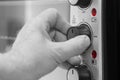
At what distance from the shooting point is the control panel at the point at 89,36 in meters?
0.67

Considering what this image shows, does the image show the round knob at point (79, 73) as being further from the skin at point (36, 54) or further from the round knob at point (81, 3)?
the round knob at point (81, 3)

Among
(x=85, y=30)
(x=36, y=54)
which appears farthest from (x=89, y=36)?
(x=36, y=54)

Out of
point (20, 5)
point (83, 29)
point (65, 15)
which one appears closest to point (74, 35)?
point (83, 29)

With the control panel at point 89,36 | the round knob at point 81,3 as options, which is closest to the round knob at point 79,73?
the control panel at point 89,36

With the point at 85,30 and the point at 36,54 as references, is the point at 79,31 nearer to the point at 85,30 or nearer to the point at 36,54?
the point at 85,30

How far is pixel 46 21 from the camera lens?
0.69 meters

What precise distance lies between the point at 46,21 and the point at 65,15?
203 mm

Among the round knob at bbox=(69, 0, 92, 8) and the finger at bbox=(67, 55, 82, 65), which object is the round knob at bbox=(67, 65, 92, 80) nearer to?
the finger at bbox=(67, 55, 82, 65)

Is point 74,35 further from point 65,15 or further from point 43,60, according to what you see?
point 65,15

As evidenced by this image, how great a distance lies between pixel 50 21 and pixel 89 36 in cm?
10

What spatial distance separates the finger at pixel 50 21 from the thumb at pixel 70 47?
0.07 m

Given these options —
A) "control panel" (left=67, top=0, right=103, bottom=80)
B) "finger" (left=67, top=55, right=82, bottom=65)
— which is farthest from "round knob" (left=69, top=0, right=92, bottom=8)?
"finger" (left=67, top=55, right=82, bottom=65)

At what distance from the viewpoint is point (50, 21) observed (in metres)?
0.70

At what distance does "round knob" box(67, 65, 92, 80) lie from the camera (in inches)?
26.7
